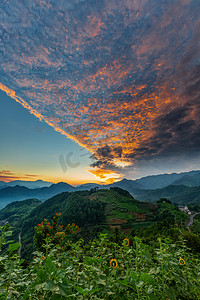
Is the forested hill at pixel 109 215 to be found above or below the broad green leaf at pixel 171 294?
below

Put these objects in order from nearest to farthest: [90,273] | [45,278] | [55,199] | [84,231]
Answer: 1. [45,278]
2. [90,273]
3. [84,231]
4. [55,199]

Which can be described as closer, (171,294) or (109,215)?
(171,294)

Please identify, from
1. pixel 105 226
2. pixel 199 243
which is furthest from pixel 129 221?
pixel 199 243

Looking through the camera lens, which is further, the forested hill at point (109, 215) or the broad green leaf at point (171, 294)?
the forested hill at point (109, 215)

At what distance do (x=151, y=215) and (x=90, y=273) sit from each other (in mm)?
95938

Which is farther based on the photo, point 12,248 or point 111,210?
point 111,210

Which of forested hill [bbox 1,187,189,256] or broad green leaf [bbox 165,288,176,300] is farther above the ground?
broad green leaf [bbox 165,288,176,300]

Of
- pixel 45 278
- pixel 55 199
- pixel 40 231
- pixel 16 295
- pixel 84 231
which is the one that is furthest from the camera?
pixel 55 199

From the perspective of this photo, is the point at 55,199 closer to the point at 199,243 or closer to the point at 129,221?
the point at 129,221

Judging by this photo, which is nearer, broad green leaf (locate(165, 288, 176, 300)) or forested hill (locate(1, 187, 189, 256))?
broad green leaf (locate(165, 288, 176, 300))

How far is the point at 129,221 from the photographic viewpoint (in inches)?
3076

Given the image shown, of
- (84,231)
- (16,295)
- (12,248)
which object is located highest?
(12,248)

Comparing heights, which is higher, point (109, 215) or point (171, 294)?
point (171, 294)

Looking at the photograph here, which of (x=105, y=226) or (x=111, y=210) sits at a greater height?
(x=111, y=210)
